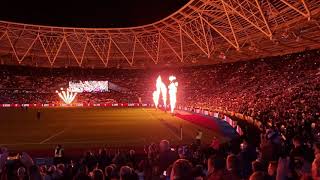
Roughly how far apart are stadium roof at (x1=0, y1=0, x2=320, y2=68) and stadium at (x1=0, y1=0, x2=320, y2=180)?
0.89ft

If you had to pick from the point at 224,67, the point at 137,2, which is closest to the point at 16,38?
the point at 137,2

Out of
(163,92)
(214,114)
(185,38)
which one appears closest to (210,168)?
(214,114)

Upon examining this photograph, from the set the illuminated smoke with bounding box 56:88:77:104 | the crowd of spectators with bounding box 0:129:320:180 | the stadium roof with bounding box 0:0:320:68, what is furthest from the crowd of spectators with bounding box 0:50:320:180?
the stadium roof with bounding box 0:0:320:68

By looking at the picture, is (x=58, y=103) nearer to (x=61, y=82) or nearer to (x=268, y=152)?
→ (x=61, y=82)

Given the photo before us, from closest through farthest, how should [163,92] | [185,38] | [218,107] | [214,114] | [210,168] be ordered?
[210,168] → [214,114] → [218,107] → [163,92] → [185,38]

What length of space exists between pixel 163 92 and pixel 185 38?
48.9ft

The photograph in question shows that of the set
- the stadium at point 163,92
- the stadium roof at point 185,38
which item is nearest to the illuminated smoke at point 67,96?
the stadium at point 163,92

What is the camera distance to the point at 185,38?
72.6 m

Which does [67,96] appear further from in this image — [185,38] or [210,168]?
[210,168]

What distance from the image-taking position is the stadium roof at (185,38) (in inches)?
1809

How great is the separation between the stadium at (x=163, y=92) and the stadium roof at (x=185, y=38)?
0.27 meters

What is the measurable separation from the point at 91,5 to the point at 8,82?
44.4 metres

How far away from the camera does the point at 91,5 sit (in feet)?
179

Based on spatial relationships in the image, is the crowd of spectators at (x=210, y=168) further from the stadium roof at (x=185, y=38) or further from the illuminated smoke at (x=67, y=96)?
the illuminated smoke at (x=67, y=96)
